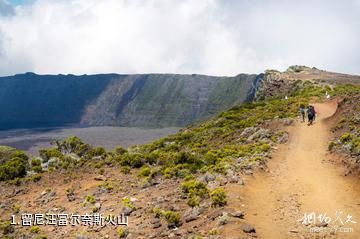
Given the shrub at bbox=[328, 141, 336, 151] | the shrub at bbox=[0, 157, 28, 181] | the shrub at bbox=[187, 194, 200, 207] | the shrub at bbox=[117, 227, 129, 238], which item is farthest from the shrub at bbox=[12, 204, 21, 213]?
the shrub at bbox=[328, 141, 336, 151]

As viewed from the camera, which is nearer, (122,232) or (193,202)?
(122,232)

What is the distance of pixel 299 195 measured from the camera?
1642cm

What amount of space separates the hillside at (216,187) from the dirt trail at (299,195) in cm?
4

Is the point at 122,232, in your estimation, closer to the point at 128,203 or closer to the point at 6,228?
the point at 128,203

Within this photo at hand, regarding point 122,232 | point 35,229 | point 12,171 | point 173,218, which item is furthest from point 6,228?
point 12,171

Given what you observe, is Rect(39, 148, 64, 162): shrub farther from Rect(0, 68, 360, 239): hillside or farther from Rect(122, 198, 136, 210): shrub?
Rect(122, 198, 136, 210): shrub

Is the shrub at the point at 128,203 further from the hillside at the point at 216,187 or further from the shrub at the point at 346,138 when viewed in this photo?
the shrub at the point at 346,138

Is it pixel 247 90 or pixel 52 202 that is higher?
pixel 247 90

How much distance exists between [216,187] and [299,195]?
3.40 m

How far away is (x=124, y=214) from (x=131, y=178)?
22.1 ft

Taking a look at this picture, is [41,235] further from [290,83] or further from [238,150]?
[290,83]

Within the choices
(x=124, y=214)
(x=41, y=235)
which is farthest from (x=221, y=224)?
(x=41, y=235)

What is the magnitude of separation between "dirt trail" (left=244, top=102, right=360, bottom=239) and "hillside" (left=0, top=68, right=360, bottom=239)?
0.12ft

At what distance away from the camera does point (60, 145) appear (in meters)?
57.2
